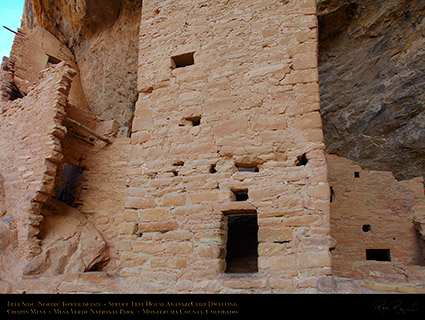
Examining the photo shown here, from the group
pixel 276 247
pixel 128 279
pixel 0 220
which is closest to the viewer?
pixel 276 247

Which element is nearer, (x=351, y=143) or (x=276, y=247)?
(x=276, y=247)

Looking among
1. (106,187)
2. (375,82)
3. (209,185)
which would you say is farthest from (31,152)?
(375,82)

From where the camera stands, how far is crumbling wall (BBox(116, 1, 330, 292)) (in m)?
3.19

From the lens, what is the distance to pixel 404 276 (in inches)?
240

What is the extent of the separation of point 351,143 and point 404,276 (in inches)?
157

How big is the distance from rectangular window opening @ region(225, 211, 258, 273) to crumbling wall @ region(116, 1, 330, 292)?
2.89m

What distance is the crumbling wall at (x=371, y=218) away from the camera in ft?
22.3

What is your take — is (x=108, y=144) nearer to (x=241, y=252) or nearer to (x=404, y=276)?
(x=241, y=252)

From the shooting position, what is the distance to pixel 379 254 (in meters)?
7.52

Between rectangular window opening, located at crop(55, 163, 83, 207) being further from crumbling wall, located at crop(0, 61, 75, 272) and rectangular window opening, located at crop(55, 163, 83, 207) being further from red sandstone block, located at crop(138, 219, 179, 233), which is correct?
red sandstone block, located at crop(138, 219, 179, 233)
